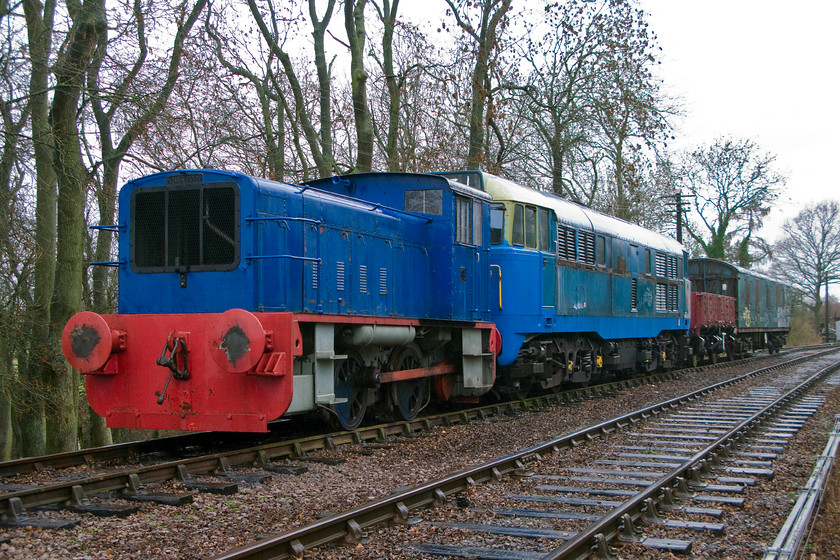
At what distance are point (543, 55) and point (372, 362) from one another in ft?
59.4

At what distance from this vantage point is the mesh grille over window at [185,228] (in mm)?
8173

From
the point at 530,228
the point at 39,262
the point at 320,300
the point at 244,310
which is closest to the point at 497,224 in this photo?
the point at 530,228

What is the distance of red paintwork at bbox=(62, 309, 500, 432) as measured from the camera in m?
7.43

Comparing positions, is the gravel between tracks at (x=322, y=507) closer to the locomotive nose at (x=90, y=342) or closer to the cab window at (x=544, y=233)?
the locomotive nose at (x=90, y=342)

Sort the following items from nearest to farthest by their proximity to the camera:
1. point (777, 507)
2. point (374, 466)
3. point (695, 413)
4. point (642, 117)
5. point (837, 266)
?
point (777, 507) → point (374, 466) → point (695, 413) → point (642, 117) → point (837, 266)

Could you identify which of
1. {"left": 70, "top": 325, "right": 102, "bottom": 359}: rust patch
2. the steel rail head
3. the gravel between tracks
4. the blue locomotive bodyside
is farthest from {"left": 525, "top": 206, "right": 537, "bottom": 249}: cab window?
{"left": 70, "top": 325, "right": 102, "bottom": 359}: rust patch

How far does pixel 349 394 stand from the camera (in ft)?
31.1

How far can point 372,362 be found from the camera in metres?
9.69

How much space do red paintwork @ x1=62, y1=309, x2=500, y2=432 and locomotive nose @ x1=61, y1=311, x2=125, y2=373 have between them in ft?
0.03

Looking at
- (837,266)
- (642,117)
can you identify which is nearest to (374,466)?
(642,117)

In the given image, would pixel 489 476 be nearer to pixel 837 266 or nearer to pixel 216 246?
pixel 216 246

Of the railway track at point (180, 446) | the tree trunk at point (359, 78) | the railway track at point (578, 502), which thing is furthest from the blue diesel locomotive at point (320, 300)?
the tree trunk at point (359, 78)

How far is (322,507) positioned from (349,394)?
3.45m

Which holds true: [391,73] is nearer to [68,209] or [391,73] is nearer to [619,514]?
[68,209]
